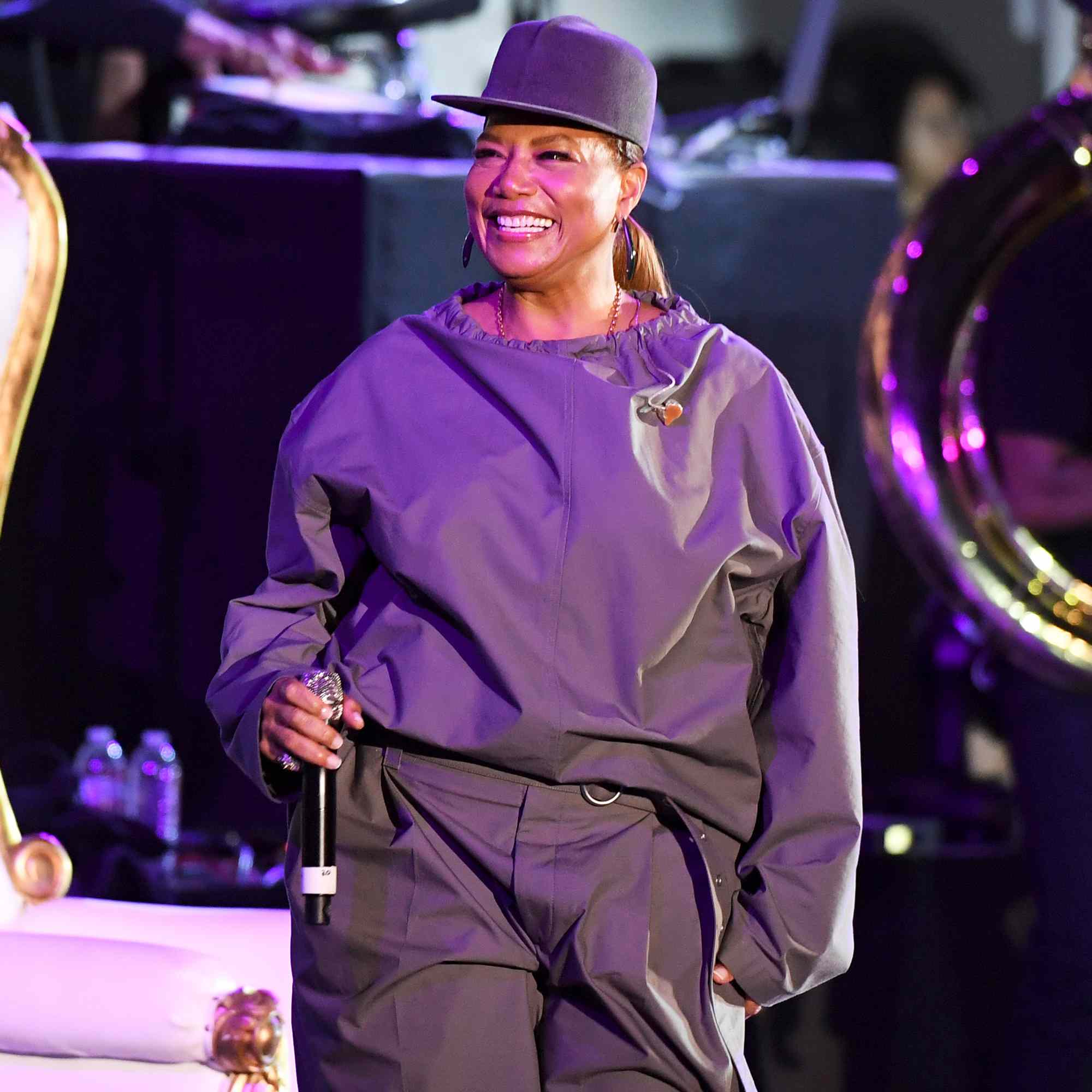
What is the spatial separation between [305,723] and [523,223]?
1.59ft

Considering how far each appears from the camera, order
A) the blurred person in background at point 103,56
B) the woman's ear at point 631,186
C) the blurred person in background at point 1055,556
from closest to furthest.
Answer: the woman's ear at point 631,186 < the blurred person in background at point 1055,556 < the blurred person in background at point 103,56

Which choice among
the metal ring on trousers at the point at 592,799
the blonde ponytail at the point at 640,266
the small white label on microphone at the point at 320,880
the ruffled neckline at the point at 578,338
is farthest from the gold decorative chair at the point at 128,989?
the blonde ponytail at the point at 640,266

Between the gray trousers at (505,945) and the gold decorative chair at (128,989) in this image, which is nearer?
the gray trousers at (505,945)

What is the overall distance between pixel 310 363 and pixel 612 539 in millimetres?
1628

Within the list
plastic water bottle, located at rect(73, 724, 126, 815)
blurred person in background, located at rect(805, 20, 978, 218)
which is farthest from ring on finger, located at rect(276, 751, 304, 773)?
blurred person in background, located at rect(805, 20, 978, 218)

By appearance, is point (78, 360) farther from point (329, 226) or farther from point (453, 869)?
point (453, 869)

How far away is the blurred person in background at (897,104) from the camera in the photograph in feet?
16.4

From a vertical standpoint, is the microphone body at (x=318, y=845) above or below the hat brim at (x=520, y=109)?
below

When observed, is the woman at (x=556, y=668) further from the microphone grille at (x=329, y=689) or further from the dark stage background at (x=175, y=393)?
the dark stage background at (x=175, y=393)

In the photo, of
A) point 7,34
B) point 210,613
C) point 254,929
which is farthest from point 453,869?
point 7,34

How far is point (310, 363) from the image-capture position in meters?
3.04

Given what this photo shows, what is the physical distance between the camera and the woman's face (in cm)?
159

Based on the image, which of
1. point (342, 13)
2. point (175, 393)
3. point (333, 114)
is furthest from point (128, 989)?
point (342, 13)

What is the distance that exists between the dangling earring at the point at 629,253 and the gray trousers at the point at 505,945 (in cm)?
53
